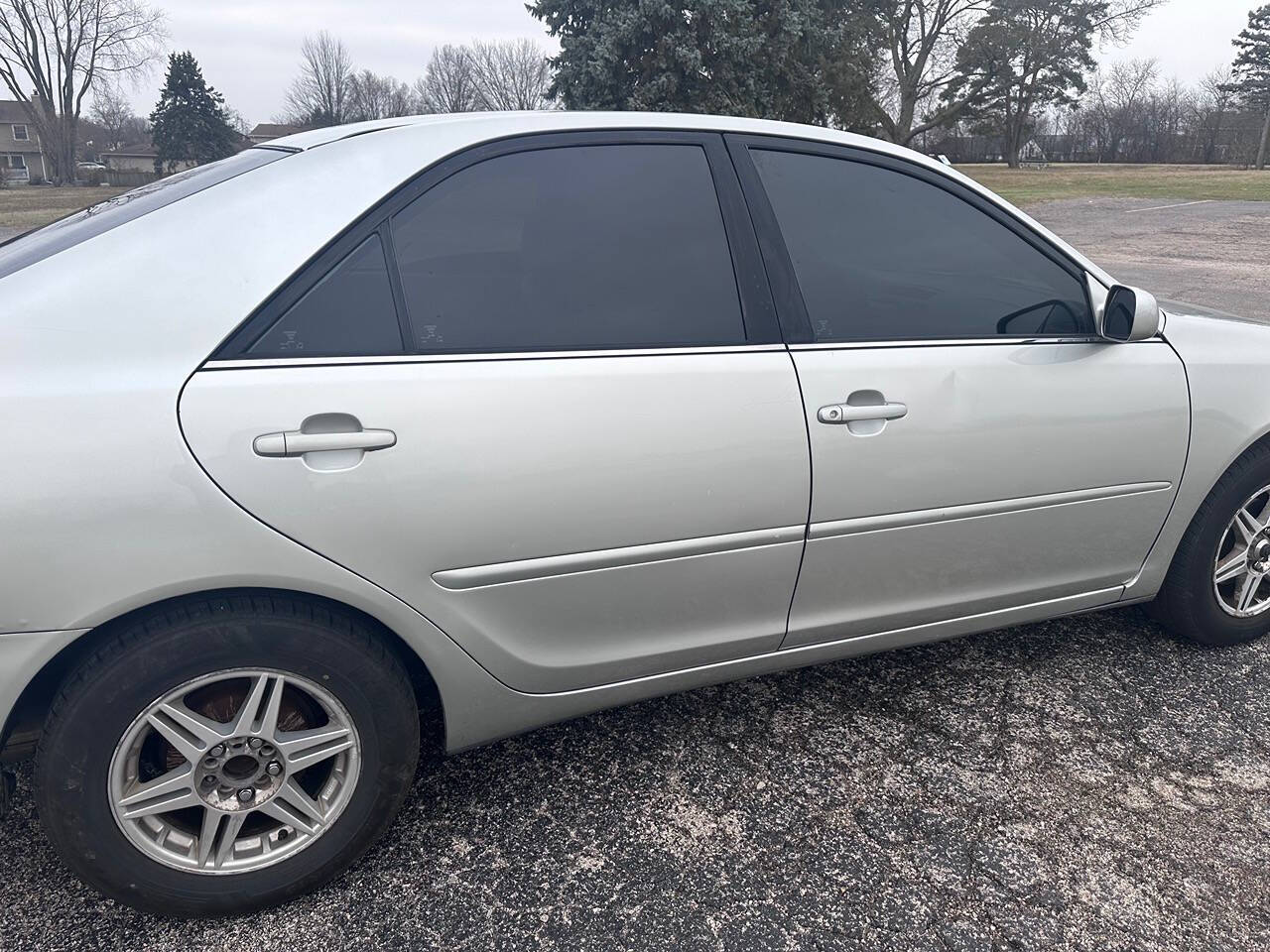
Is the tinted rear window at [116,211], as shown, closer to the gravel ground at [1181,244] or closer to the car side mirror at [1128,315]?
the car side mirror at [1128,315]

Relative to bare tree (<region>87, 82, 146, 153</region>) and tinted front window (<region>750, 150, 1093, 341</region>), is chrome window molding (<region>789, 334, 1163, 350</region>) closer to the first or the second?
tinted front window (<region>750, 150, 1093, 341</region>)

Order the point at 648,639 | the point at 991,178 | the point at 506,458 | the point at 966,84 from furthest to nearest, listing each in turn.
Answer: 1. the point at 966,84
2. the point at 991,178
3. the point at 648,639
4. the point at 506,458

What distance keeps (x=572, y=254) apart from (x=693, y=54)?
54.7 ft

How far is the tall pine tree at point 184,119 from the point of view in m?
49.2

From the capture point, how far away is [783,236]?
2.43m

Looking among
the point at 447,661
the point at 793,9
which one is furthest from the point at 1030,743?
the point at 793,9

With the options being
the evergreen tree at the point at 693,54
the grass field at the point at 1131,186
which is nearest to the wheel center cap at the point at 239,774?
the evergreen tree at the point at 693,54

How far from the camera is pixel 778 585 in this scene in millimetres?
2396

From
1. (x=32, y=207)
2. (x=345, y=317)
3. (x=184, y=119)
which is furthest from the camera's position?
(x=184, y=119)

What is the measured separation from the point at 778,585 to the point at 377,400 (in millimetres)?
1089

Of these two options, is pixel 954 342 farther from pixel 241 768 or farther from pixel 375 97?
pixel 375 97

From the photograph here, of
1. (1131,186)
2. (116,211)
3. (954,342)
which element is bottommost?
(954,342)

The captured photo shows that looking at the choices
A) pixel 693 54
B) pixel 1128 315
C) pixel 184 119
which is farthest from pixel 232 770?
pixel 184 119

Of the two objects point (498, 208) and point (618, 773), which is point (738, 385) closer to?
point (498, 208)
